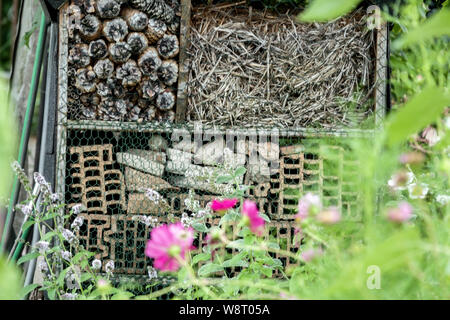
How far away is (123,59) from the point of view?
6.79 feet

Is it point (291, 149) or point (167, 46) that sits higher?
point (167, 46)

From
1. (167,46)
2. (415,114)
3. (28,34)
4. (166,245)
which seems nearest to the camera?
(415,114)

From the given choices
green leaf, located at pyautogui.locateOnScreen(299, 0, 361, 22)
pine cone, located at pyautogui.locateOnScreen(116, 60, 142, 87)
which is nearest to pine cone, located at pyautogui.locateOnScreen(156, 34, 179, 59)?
pine cone, located at pyautogui.locateOnScreen(116, 60, 142, 87)

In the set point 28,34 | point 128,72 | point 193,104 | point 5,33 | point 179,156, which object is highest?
point 5,33

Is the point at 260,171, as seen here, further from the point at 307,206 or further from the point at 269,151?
the point at 307,206

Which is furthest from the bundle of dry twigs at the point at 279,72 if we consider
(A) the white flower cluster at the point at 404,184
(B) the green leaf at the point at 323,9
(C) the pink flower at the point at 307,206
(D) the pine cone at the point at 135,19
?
(B) the green leaf at the point at 323,9

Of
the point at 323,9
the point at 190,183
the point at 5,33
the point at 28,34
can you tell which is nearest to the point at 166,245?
the point at 323,9

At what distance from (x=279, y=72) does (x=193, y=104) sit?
0.39 m

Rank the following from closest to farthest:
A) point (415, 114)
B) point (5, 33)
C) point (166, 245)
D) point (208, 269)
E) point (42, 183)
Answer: point (415, 114) < point (166, 245) < point (208, 269) < point (42, 183) < point (5, 33)

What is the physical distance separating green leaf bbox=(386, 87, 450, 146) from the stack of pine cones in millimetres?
1685

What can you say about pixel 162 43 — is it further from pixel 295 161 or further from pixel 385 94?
pixel 385 94

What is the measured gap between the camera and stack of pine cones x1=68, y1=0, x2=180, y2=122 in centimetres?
204
